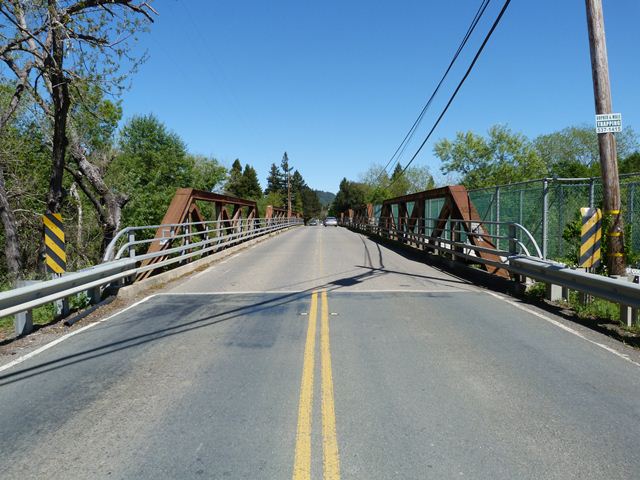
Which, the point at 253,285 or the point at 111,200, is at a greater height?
the point at 111,200

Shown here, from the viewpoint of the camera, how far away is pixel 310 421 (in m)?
3.87

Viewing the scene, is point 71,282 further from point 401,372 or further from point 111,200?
point 111,200

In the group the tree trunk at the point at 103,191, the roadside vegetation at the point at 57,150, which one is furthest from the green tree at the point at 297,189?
the tree trunk at the point at 103,191

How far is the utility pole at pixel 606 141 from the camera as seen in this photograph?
8242 mm

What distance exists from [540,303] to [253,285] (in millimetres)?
6020

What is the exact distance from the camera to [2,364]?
549 cm

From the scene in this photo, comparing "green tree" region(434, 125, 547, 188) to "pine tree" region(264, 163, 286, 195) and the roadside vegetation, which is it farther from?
"pine tree" region(264, 163, 286, 195)

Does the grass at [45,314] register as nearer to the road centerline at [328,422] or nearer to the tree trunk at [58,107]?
the road centerline at [328,422]

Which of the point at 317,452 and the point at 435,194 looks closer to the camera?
the point at 317,452

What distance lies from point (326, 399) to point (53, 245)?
230 inches

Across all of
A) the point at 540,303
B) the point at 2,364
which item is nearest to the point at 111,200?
the point at 2,364

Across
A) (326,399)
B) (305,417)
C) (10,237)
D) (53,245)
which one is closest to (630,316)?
(326,399)

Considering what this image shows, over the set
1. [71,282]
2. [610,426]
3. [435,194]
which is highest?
[435,194]

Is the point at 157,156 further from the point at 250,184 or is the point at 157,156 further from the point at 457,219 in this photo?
the point at 250,184
